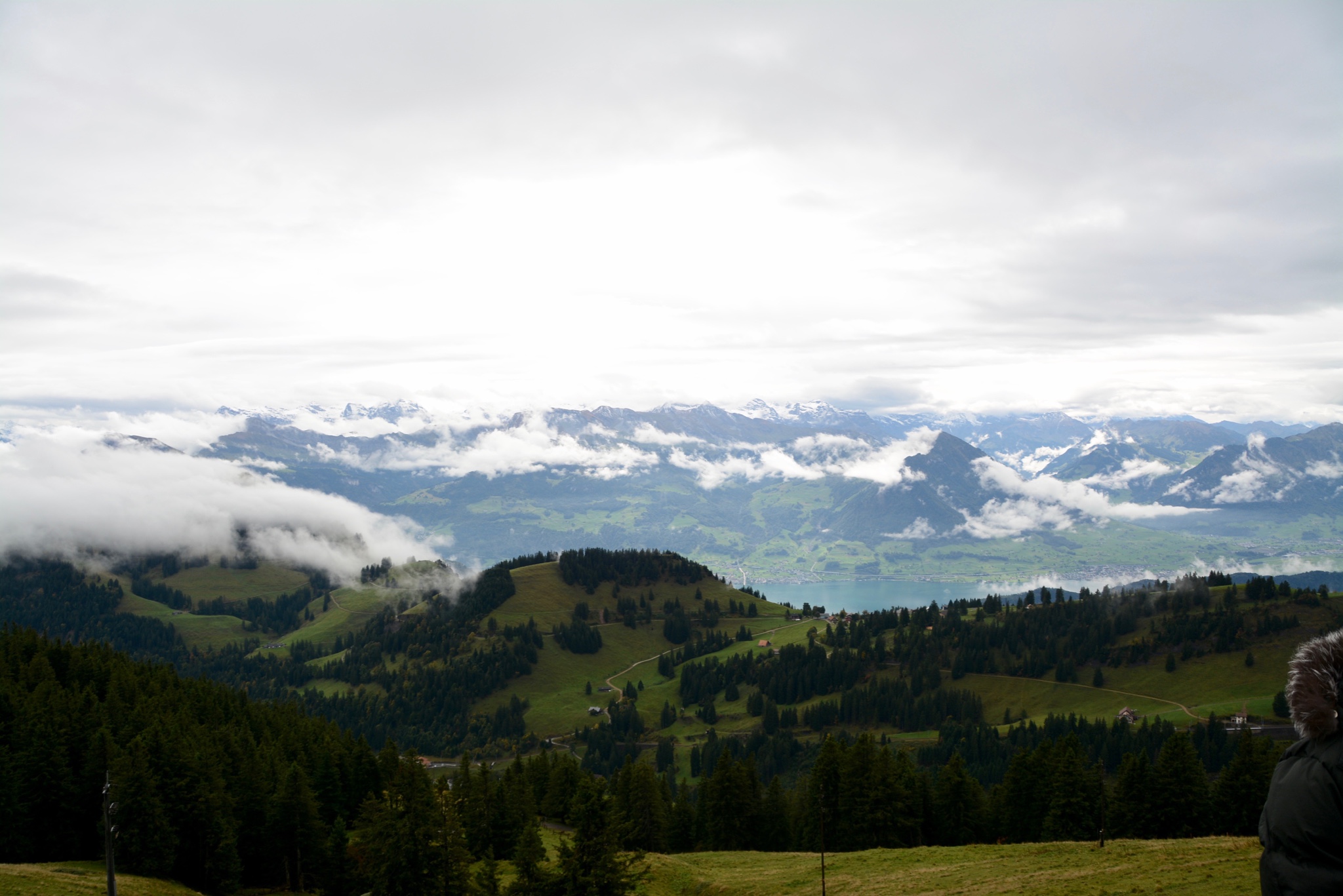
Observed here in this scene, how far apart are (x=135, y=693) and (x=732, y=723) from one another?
147811 millimetres

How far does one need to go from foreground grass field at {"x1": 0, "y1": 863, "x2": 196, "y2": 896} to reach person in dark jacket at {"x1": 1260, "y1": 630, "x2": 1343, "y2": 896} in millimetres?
50017

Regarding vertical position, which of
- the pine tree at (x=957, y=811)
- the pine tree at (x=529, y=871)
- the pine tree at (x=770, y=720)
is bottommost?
the pine tree at (x=770, y=720)

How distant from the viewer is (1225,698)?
550 ft

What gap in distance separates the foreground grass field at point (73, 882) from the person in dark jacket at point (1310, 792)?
50.0m

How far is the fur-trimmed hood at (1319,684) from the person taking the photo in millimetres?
6305

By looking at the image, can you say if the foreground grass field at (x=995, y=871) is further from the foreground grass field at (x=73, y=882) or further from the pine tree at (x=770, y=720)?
the pine tree at (x=770, y=720)

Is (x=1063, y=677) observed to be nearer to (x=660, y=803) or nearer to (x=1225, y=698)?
(x=1225, y=698)

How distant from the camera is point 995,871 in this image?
39.6 m

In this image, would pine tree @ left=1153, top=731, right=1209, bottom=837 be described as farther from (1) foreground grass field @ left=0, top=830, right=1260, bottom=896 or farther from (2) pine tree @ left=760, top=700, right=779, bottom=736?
(2) pine tree @ left=760, top=700, right=779, bottom=736

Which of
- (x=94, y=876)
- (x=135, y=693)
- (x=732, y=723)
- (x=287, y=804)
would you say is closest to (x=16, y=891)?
(x=94, y=876)

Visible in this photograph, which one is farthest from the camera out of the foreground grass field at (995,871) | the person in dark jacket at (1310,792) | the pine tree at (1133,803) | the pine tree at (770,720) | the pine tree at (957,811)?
the pine tree at (770,720)

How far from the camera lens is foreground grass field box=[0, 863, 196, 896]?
36656 mm

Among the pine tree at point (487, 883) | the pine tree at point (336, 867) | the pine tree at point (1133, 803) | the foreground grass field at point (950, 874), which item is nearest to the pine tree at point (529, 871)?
the pine tree at point (487, 883)

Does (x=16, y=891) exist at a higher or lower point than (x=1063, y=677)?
higher
